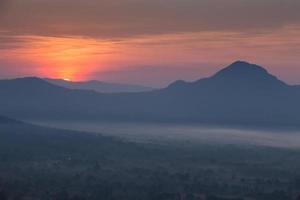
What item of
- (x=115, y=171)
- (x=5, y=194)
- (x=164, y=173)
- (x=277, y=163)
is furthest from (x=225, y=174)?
(x=5, y=194)

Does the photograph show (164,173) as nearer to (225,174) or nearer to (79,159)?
(225,174)

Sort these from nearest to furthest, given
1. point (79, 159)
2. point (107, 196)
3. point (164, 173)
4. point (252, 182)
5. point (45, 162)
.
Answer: point (107, 196) → point (252, 182) → point (164, 173) → point (45, 162) → point (79, 159)

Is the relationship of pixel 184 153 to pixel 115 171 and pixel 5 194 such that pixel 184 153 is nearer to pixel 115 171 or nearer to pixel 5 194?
pixel 115 171

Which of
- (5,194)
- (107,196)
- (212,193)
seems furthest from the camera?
(212,193)

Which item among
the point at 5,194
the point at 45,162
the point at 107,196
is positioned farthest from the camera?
the point at 45,162

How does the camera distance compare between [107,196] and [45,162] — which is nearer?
[107,196]

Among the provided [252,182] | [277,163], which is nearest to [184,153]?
[277,163]
